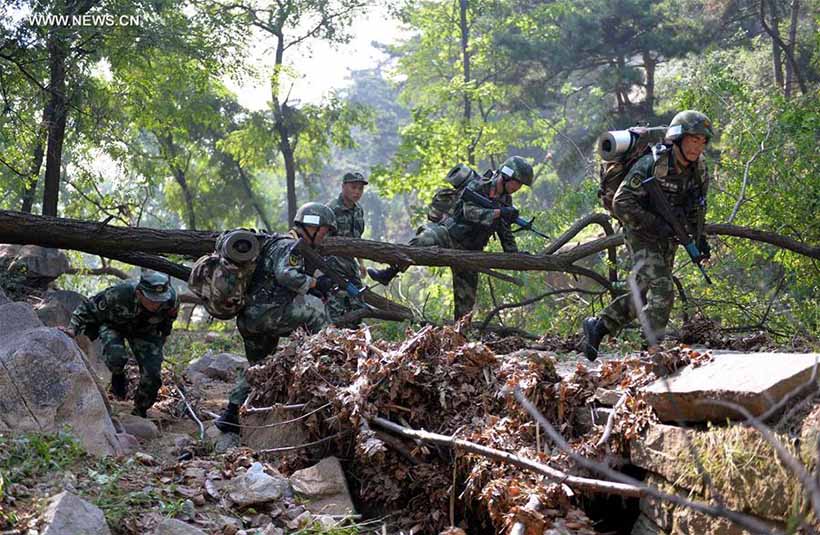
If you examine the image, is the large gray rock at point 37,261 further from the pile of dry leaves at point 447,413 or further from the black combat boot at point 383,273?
the pile of dry leaves at point 447,413

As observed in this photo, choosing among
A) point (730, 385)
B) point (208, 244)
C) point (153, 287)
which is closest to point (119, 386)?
point (153, 287)

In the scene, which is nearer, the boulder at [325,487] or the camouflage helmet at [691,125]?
the boulder at [325,487]

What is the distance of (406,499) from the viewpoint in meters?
4.89

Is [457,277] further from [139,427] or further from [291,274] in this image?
[139,427]

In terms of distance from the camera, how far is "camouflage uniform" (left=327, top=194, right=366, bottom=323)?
29.9 feet

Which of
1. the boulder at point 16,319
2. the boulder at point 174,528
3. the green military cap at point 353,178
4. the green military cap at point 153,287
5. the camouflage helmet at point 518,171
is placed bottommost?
the boulder at point 174,528

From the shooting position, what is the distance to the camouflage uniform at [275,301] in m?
6.69

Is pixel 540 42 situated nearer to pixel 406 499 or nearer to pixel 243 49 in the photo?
pixel 243 49

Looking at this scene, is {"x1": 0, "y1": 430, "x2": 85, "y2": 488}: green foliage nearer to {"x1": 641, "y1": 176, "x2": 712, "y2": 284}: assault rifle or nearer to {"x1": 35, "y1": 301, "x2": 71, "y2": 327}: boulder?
{"x1": 641, "y1": 176, "x2": 712, "y2": 284}: assault rifle

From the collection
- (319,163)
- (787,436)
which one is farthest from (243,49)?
(787,436)

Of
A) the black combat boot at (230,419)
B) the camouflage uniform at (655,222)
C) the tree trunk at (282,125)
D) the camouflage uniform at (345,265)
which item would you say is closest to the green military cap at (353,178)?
the camouflage uniform at (345,265)

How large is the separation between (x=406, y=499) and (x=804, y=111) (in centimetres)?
868

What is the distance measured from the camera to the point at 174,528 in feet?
12.8

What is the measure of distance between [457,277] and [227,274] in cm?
348
